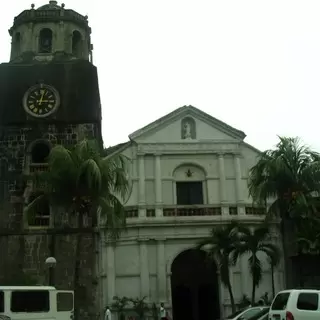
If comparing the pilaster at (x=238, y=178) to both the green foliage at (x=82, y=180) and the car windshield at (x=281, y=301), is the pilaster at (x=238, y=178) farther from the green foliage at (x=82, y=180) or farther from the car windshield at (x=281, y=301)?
the car windshield at (x=281, y=301)

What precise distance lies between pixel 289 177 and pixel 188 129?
376 inches

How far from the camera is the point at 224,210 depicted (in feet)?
106

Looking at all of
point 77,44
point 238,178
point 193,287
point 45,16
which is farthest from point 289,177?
point 45,16

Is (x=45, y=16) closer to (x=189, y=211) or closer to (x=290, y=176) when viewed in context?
(x=189, y=211)

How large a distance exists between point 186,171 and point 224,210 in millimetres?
3542

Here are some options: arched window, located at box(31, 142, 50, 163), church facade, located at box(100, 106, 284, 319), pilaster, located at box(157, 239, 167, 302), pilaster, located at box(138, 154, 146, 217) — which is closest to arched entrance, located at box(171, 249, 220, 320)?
church facade, located at box(100, 106, 284, 319)

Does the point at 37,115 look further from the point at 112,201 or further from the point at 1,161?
the point at 112,201

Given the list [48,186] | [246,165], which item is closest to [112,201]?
[48,186]

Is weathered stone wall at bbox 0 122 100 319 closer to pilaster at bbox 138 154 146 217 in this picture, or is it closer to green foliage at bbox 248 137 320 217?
pilaster at bbox 138 154 146 217

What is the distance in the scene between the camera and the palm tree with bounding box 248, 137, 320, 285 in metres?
26.0

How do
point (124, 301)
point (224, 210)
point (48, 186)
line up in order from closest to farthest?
1. point (48, 186)
2. point (124, 301)
3. point (224, 210)

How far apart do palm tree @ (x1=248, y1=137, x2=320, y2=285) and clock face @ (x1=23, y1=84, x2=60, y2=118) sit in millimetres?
13519

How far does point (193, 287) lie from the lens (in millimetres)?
33719

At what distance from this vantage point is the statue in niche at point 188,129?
3428cm
